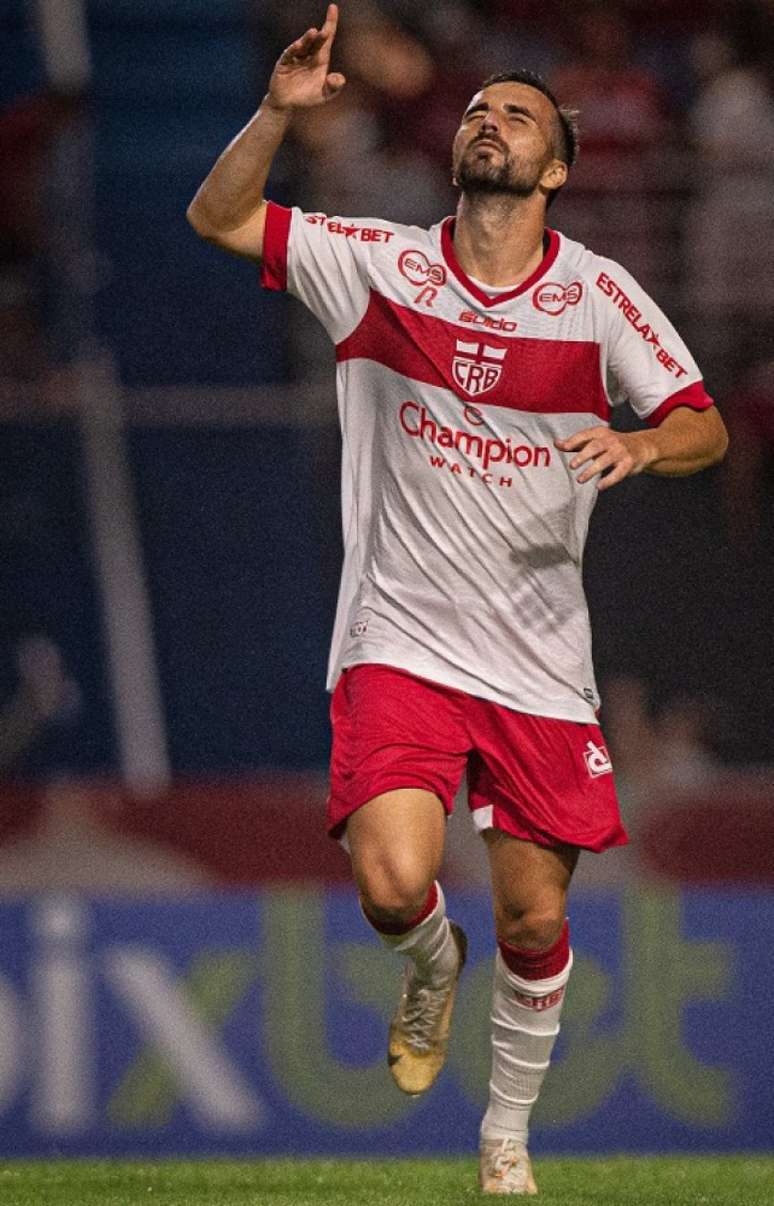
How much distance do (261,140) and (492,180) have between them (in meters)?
0.56

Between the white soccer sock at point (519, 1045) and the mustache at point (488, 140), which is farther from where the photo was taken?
the white soccer sock at point (519, 1045)

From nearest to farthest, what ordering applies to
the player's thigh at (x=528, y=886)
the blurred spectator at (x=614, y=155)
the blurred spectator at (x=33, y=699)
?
the player's thigh at (x=528, y=886)
the blurred spectator at (x=33, y=699)
the blurred spectator at (x=614, y=155)

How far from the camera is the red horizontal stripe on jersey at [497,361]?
17.6ft

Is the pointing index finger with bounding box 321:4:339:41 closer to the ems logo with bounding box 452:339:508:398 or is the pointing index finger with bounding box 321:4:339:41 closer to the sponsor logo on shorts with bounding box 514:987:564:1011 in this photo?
the ems logo with bounding box 452:339:508:398

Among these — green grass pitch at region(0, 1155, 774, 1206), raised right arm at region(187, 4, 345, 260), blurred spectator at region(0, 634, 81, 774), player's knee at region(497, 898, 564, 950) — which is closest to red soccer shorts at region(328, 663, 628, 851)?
player's knee at region(497, 898, 564, 950)

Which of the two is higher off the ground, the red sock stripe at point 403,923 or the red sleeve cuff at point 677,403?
the red sleeve cuff at point 677,403

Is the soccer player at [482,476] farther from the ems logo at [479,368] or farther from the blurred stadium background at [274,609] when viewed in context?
the blurred stadium background at [274,609]

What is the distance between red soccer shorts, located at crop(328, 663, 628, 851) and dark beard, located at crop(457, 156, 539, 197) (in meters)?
1.17

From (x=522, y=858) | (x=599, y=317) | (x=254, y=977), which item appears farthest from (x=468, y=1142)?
(x=599, y=317)

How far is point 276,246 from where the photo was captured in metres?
5.43

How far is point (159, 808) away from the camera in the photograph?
7957 millimetres

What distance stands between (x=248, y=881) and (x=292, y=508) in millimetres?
2813

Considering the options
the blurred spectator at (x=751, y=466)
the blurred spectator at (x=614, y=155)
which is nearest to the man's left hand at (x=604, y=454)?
the blurred spectator at (x=751, y=466)

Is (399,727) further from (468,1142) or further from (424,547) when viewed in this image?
(468,1142)
